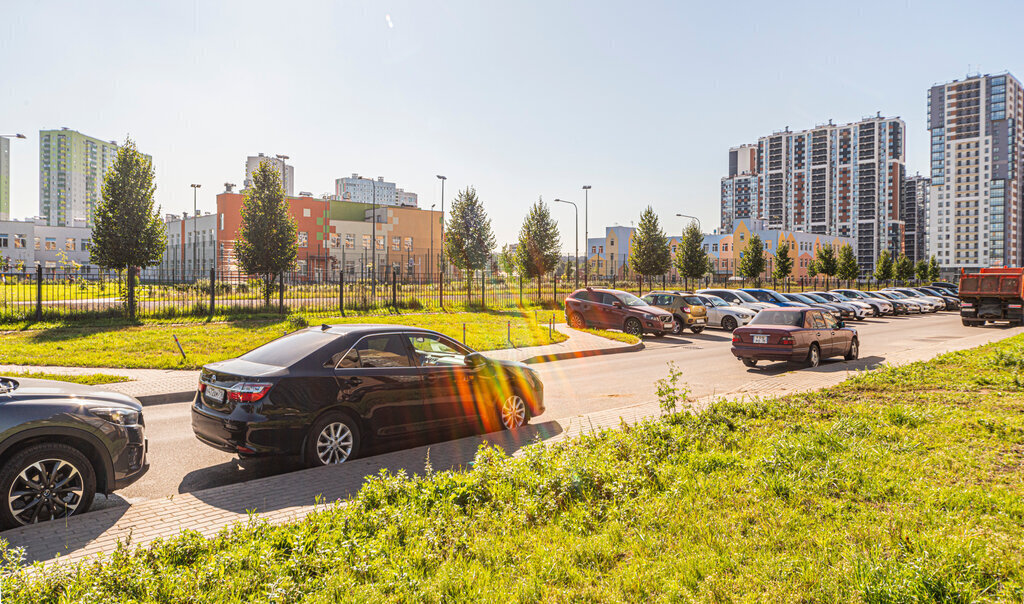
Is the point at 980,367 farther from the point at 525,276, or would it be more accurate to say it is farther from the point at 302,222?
the point at 302,222

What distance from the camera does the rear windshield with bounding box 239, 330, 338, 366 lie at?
260 inches

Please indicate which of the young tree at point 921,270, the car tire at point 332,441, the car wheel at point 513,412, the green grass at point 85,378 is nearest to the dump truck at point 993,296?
the car wheel at point 513,412

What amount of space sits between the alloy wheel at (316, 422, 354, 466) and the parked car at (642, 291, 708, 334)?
18.2 metres

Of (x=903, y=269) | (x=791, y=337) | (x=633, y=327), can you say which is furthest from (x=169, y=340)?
(x=903, y=269)

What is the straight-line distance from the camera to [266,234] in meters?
24.7

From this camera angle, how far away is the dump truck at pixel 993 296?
27.2 m

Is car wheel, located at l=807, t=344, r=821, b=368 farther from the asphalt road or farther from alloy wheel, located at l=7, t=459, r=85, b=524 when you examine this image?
alloy wheel, located at l=7, t=459, r=85, b=524

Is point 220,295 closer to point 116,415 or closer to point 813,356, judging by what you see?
point 116,415

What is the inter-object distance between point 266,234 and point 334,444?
804 inches

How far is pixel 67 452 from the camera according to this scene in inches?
195

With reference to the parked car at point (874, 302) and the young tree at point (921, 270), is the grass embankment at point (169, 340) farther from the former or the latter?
the young tree at point (921, 270)

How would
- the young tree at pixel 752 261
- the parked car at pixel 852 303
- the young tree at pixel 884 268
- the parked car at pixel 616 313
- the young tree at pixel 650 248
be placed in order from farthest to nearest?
1. the young tree at pixel 884 268
2. the young tree at pixel 752 261
3. the young tree at pixel 650 248
4. the parked car at pixel 852 303
5. the parked car at pixel 616 313

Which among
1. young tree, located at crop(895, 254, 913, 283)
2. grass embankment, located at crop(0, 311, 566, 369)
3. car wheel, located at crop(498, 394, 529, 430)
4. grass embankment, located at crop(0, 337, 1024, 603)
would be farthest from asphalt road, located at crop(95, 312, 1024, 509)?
young tree, located at crop(895, 254, 913, 283)

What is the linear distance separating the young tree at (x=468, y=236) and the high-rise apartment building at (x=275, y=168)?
956 cm
